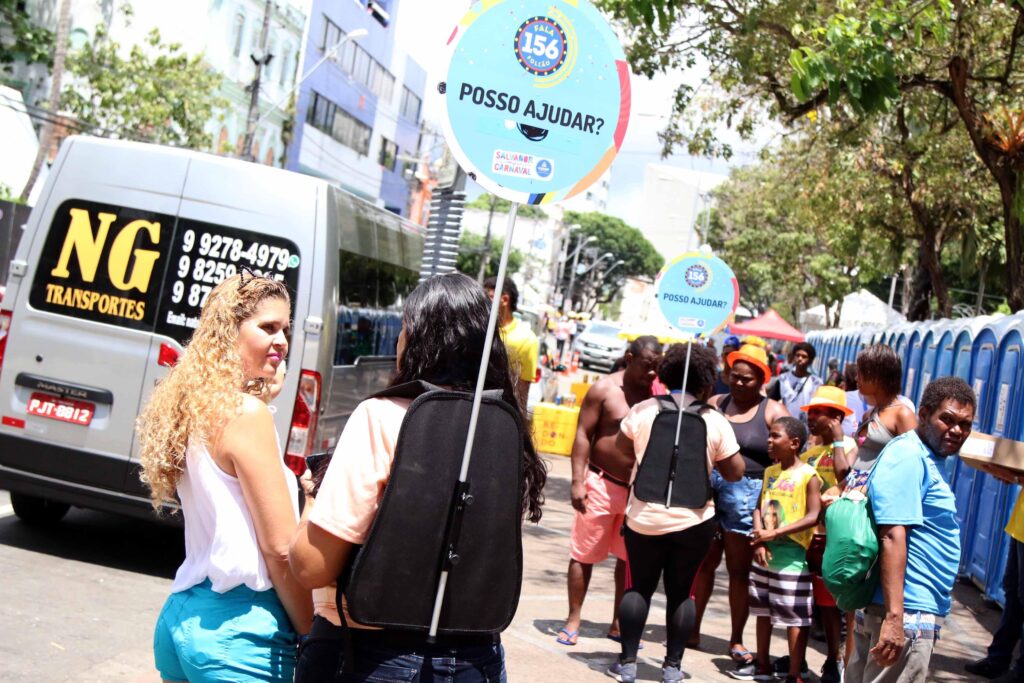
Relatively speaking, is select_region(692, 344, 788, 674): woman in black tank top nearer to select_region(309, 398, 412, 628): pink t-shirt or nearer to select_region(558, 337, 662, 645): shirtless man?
select_region(558, 337, 662, 645): shirtless man

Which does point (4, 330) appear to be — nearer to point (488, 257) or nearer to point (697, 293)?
point (697, 293)

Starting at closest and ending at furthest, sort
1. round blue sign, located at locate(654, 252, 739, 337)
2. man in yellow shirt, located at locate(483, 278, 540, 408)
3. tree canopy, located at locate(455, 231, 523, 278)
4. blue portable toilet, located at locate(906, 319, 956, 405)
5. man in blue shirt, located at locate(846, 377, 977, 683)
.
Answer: man in blue shirt, located at locate(846, 377, 977, 683), man in yellow shirt, located at locate(483, 278, 540, 408), round blue sign, located at locate(654, 252, 739, 337), blue portable toilet, located at locate(906, 319, 956, 405), tree canopy, located at locate(455, 231, 523, 278)

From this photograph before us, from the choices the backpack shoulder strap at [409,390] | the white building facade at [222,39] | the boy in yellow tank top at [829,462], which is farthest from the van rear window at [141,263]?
the white building facade at [222,39]

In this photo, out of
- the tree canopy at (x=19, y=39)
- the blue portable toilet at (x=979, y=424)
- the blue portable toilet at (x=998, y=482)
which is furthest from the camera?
the tree canopy at (x=19, y=39)

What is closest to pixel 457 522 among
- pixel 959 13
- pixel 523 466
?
pixel 523 466

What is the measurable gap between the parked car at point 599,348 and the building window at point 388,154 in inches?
632

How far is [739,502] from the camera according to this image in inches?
290

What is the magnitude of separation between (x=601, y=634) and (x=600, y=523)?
91cm

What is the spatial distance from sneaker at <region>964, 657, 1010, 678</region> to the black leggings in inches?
106

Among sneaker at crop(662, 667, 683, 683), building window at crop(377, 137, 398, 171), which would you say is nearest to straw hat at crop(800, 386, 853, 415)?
sneaker at crop(662, 667, 683, 683)

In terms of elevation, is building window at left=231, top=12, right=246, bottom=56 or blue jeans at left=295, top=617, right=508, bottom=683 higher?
building window at left=231, top=12, right=246, bottom=56

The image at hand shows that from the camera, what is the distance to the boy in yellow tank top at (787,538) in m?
6.82

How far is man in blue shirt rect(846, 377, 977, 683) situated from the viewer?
4406mm

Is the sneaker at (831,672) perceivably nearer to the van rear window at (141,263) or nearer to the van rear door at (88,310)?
the van rear window at (141,263)
